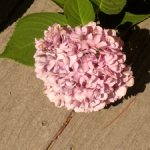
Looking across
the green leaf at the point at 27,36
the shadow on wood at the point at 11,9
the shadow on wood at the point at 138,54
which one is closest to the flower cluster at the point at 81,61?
the green leaf at the point at 27,36

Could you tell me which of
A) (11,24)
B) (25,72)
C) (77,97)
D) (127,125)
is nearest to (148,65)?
(127,125)

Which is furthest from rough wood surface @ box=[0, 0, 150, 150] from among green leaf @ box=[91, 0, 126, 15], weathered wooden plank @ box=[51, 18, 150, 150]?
green leaf @ box=[91, 0, 126, 15]

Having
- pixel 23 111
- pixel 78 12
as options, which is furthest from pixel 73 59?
pixel 23 111

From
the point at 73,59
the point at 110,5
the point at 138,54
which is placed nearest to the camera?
the point at 73,59

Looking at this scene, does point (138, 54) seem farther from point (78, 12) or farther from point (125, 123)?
point (78, 12)

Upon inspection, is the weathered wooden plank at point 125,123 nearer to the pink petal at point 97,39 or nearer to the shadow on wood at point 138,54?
the shadow on wood at point 138,54

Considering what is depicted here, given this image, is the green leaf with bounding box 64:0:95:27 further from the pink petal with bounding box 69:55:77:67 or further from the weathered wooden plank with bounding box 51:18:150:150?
the weathered wooden plank with bounding box 51:18:150:150
